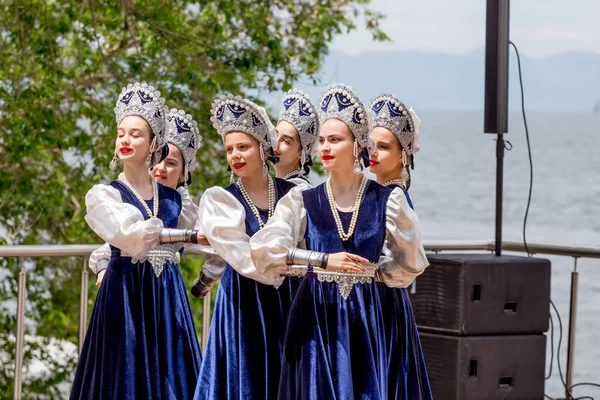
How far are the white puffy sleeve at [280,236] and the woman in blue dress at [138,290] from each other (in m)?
0.54

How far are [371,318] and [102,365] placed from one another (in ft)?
3.40

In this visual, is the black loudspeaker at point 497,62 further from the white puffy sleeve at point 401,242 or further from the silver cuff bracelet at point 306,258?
the silver cuff bracelet at point 306,258

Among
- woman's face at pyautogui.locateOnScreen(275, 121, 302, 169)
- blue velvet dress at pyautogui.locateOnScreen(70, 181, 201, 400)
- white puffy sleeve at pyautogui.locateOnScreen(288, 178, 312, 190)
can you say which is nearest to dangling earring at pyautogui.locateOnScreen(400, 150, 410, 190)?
white puffy sleeve at pyautogui.locateOnScreen(288, 178, 312, 190)

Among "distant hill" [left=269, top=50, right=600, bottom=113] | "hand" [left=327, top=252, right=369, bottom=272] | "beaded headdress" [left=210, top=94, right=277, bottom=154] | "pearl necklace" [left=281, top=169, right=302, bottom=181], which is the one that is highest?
"distant hill" [left=269, top=50, right=600, bottom=113]

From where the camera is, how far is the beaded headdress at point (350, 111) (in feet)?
13.3

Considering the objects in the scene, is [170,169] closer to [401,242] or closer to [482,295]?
[401,242]

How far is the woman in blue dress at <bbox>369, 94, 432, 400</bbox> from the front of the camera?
4098mm

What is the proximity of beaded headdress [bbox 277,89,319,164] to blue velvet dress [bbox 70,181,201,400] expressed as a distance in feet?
2.10

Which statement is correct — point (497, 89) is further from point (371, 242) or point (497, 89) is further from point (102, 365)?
point (102, 365)

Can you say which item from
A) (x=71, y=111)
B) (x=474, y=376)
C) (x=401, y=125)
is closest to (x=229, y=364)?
(x=401, y=125)

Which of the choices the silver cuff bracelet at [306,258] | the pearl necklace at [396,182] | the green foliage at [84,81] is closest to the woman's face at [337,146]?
the silver cuff bracelet at [306,258]

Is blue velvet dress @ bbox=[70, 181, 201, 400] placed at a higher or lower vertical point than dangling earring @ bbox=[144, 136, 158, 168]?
lower

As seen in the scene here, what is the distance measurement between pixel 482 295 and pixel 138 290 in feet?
5.25

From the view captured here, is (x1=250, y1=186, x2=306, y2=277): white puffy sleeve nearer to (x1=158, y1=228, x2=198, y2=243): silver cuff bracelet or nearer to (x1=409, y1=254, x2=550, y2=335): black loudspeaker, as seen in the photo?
(x1=158, y1=228, x2=198, y2=243): silver cuff bracelet
